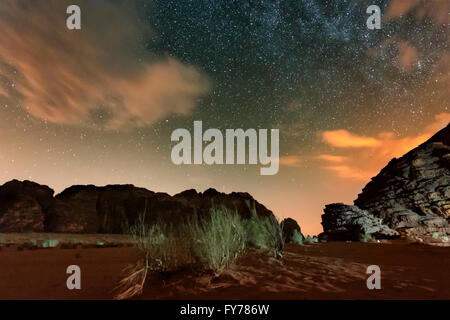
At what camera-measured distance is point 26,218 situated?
27562 mm

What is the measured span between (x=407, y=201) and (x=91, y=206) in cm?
3031

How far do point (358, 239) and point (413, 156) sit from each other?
44.8ft

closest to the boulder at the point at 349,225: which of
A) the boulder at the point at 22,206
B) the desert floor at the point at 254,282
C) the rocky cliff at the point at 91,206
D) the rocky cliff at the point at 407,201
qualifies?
the rocky cliff at the point at 407,201

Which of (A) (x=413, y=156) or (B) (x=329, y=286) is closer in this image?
(B) (x=329, y=286)

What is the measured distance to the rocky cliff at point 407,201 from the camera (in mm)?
21469

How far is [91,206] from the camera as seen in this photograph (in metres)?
34.0

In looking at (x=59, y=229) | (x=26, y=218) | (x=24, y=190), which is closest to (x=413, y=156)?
(x=59, y=229)

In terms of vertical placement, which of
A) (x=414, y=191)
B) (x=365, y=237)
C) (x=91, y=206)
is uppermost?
(x=414, y=191)

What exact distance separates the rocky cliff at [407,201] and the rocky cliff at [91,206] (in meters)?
5.57

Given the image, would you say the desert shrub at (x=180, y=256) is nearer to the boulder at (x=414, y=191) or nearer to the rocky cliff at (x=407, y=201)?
the rocky cliff at (x=407, y=201)

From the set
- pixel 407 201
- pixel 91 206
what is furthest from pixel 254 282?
Result: pixel 91 206

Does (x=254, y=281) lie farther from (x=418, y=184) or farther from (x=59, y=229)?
(x=59, y=229)

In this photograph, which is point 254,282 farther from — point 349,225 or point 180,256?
point 349,225
